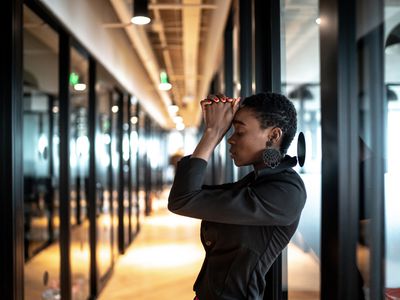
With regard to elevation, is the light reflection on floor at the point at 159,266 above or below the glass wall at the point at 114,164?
below

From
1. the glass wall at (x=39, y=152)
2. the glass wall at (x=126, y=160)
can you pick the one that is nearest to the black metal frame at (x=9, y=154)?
the glass wall at (x=39, y=152)

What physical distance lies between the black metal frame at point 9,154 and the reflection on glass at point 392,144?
7.52ft

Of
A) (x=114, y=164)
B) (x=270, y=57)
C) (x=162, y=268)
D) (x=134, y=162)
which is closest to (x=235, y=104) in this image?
(x=270, y=57)

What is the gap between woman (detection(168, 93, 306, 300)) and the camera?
A: 1.38m

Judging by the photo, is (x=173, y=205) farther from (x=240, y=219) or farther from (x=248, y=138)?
(x=248, y=138)

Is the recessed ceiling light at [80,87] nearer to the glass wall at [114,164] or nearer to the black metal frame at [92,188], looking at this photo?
the black metal frame at [92,188]

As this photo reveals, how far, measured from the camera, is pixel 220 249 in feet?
4.94

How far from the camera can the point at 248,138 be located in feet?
5.00

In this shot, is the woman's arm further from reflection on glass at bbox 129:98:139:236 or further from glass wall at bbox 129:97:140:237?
reflection on glass at bbox 129:98:139:236

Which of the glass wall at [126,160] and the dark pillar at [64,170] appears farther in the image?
the glass wall at [126,160]

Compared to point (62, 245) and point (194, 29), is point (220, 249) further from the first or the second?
point (194, 29)

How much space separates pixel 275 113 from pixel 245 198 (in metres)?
0.31

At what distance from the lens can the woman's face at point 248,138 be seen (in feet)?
4.97

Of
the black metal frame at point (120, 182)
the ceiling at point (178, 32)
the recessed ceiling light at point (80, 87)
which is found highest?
the ceiling at point (178, 32)
